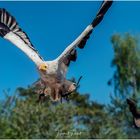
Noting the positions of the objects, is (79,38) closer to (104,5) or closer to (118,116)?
(104,5)

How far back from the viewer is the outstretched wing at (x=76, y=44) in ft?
18.7

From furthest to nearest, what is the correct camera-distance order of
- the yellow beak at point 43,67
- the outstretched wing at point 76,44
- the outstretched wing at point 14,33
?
the outstretched wing at point 14,33, the yellow beak at point 43,67, the outstretched wing at point 76,44

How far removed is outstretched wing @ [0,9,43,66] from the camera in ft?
21.8

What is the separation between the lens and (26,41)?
22.2 ft

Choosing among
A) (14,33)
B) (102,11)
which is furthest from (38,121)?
(102,11)

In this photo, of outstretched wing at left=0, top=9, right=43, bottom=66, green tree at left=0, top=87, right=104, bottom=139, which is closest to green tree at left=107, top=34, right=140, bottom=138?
green tree at left=0, top=87, right=104, bottom=139

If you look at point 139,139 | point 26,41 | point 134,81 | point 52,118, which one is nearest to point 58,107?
point 52,118

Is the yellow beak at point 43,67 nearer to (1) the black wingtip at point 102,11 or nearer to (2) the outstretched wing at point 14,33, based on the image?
(2) the outstretched wing at point 14,33

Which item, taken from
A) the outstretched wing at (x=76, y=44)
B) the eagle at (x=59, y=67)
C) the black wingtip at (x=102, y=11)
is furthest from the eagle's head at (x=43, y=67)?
the black wingtip at (x=102, y=11)

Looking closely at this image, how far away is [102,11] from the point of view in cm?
559

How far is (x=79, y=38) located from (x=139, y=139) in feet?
20.1

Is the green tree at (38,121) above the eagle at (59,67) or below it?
above

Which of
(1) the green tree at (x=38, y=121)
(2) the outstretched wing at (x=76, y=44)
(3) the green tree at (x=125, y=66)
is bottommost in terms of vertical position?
(2) the outstretched wing at (x=76, y=44)

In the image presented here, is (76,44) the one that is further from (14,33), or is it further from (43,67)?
(14,33)
